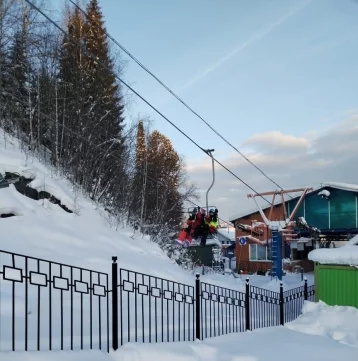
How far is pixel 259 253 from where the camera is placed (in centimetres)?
3103

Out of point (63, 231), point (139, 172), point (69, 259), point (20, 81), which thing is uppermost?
point (20, 81)

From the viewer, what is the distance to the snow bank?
7935 mm

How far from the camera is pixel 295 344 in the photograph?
20.6ft

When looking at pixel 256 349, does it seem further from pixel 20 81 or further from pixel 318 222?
pixel 318 222

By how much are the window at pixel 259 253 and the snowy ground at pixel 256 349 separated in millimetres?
21697

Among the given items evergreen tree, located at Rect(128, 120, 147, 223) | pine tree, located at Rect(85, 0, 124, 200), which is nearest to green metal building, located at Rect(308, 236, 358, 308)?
pine tree, located at Rect(85, 0, 124, 200)

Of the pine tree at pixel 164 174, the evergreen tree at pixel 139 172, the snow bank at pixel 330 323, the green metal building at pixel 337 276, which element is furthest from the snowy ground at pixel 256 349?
the pine tree at pixel 164 174

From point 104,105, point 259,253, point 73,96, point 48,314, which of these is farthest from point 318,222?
A: point 48,314

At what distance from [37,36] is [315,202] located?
19.9 meters

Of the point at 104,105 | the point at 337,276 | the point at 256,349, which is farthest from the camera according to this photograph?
the point at 104,105

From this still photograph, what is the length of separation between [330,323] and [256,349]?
406cm

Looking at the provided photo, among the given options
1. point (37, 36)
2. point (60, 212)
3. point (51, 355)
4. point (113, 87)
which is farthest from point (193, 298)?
point (113, 87)

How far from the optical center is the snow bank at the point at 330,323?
26.0 ft

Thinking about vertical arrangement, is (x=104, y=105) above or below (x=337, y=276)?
above
